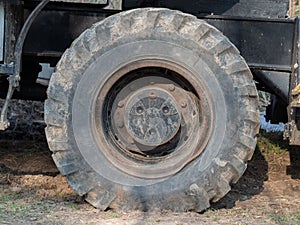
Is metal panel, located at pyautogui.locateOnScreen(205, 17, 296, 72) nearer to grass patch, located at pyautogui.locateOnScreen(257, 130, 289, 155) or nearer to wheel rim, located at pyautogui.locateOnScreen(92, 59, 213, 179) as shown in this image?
wheel rim, located at pyautogui.locateOnScreen(92, 59, 213, 179)

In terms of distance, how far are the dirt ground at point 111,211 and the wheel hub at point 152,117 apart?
0.51 metres

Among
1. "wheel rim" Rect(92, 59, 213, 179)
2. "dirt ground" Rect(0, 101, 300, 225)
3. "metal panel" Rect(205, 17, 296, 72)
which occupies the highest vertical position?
"metal panel" Rect(205, 17, 296, 72)

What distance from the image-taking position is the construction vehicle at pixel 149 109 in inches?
159

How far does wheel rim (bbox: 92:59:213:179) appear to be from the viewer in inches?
163

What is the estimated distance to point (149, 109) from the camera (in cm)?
419

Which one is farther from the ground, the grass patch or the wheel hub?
the wheel hub

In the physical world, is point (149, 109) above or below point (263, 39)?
below

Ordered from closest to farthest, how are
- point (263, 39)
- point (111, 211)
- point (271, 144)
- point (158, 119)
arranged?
1. point (111, 211)
2. point (158, 119)
3. point (263, 39)
4. point (271, 144)

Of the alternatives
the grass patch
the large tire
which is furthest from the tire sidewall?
the grass patch

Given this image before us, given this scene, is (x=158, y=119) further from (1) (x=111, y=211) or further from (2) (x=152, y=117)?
(1) (x=111, y=211)

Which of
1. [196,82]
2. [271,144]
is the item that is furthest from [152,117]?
[271,144]

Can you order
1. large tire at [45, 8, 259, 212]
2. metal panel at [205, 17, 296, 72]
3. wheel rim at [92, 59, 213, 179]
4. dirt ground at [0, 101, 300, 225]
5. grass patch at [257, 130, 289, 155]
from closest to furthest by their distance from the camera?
dirt ground at [0, 101, 300, 225] → large tire at [45, 8, 259, 212] → wheel rim at [92, 59, 213, 179] → metal panel at [205, 17, 296, 72] → grass patch at [257, 130, 289, 155]

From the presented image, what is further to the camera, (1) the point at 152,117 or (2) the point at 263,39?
(2) the point at 263,39

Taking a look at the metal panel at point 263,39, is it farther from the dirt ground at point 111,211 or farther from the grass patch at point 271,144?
the grass patch at point 271,144
